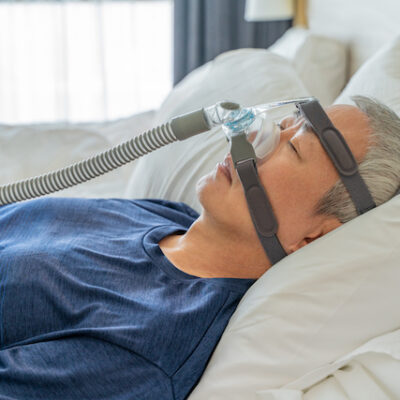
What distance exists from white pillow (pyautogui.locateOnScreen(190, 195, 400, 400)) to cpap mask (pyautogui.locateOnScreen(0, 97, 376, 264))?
16cm

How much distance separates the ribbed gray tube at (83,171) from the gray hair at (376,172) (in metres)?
0.36

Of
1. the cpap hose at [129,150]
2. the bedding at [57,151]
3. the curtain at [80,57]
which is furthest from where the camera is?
the curtain at [80,57]

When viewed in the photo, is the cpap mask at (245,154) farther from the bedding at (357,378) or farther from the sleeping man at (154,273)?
the bedding at (357,378)

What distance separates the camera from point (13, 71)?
394cm

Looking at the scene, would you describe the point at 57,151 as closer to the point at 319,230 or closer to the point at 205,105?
the point at 205,105

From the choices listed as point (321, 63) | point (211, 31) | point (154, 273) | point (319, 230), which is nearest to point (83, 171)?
point (154, 273)

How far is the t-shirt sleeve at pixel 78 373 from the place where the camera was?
1.00m

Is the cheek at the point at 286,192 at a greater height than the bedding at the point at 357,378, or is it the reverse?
the cheek at the point at 286,192

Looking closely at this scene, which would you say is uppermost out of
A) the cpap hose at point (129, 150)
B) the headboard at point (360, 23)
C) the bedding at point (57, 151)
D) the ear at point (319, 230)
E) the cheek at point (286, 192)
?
the headboard at point (360, 23)

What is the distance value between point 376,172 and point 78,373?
691 millimetres

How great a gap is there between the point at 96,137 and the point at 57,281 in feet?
3.76

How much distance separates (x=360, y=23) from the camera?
2.30 meters

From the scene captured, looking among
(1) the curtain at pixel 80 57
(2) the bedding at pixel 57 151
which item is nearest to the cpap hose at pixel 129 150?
(2) the bedding at pixel 57 151

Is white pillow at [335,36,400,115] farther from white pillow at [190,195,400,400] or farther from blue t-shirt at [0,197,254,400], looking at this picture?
blue t-shirt at [0,197,254,400]
